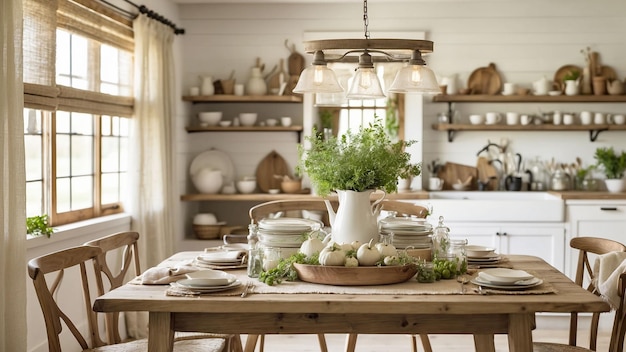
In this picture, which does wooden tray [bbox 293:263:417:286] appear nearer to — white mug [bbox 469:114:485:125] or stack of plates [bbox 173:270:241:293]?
stack of plates [bbox 173:270:241:293]

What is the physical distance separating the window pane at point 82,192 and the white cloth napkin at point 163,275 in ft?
6.37

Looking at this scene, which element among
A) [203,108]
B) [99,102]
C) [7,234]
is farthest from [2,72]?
[203,108]

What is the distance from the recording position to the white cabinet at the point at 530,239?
5.81 meters

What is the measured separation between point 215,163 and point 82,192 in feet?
6.04

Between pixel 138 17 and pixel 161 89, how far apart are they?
531 millimetres

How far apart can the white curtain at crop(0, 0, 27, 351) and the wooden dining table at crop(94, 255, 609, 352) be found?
32.8 inches

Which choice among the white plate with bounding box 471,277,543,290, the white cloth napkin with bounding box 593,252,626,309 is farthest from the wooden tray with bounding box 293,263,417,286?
the white cloth napkin with bounding box 593,252,626,309

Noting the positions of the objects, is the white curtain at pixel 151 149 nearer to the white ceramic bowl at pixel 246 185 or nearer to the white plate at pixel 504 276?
the white ceramic bowl at pixel 246 185

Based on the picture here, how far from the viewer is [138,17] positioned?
5375 mm

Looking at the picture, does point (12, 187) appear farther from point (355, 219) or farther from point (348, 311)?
point (348, 311)

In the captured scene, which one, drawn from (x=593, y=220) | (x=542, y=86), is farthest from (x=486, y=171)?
(x=593, y=220)

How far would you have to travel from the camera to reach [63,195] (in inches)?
185

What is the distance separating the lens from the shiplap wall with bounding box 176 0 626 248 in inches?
256

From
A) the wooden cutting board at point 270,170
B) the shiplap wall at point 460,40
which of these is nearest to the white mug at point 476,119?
the shiplap wall at point 460,40
